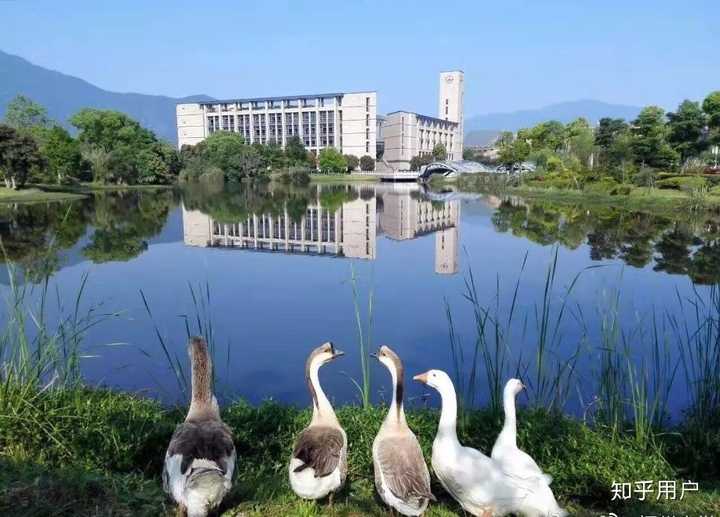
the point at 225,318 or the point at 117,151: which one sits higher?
the point at 117,151

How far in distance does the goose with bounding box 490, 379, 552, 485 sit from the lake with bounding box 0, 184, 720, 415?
74 centimetres

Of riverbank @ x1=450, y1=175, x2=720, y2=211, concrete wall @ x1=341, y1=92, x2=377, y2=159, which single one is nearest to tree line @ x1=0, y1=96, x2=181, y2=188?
riverbank @ x1=450, y1=175, x2=720, y2=211

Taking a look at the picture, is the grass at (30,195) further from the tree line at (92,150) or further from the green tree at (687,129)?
the green tree at (687,129)

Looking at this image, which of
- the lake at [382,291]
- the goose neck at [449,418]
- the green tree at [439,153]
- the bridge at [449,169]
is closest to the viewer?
the goose neck at [449,418]

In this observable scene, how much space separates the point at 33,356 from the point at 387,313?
5891 millimetres

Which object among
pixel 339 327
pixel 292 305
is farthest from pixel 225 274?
pixel 339 327

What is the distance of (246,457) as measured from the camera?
3.93m

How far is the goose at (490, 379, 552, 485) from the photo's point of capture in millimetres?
3010

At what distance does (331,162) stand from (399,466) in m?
71.9

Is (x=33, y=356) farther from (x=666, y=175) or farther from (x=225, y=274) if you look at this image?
(x=666, y=175)

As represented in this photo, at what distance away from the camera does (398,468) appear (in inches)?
121

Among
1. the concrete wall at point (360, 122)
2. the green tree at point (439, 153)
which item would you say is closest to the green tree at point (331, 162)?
the concrete wall at point (360, 122)

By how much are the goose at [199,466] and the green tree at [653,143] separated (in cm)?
3552

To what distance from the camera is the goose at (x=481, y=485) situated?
2.95 meters
